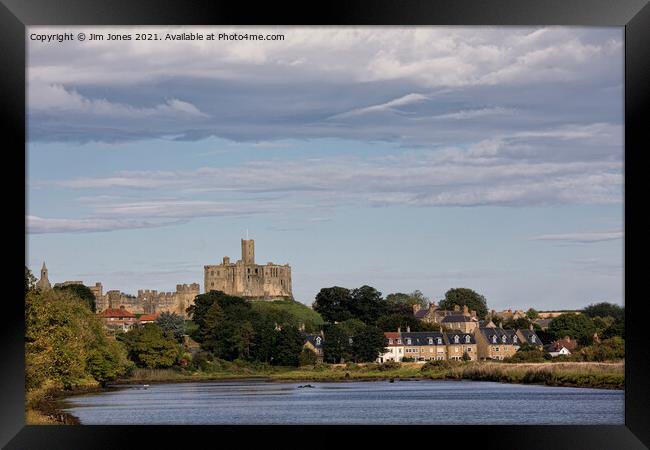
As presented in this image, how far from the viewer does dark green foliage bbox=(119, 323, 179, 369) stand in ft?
70.6

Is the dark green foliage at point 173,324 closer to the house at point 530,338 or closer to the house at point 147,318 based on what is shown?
the house at point 147,318

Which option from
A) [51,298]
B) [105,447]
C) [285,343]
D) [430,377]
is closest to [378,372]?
[430,377]

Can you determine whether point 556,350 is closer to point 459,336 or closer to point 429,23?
point 459,336

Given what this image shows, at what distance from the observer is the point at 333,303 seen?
1113 inches

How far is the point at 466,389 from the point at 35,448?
17951 millimetres

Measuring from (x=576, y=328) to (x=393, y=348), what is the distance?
15.6ft

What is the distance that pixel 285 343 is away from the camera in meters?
23.5

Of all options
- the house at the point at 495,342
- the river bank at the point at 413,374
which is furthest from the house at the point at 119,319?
the house at the point at 495,342

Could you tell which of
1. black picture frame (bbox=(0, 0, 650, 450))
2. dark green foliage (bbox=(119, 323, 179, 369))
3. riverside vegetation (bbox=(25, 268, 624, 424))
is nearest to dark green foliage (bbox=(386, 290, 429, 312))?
riverside vegetation (bbox=(25, 268, 624, 424))

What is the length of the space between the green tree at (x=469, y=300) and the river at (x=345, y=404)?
255 centimetres

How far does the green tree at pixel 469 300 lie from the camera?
2664 cm

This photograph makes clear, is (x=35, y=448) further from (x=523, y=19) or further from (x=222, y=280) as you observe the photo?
(x=222, y=280)

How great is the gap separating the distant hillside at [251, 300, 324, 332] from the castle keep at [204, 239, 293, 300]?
378mm

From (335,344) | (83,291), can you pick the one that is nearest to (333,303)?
(335,344)
